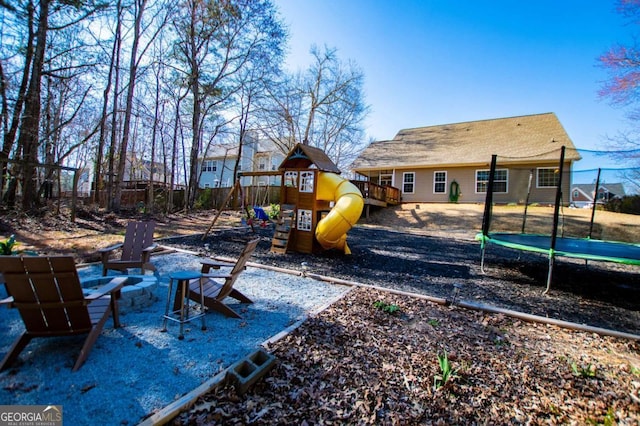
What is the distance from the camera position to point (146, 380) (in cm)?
240

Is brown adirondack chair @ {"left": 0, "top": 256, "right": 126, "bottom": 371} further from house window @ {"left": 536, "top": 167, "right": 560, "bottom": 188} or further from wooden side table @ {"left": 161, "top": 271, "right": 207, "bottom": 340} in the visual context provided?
house window @ {"left": 536, "top": 167, "right": 560, "bottom": 188}

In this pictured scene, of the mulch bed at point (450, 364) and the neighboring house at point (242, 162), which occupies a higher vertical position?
the neighboring house at point (242, 162)

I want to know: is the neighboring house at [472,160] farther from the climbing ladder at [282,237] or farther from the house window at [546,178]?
the climbing ladder at [282,237]

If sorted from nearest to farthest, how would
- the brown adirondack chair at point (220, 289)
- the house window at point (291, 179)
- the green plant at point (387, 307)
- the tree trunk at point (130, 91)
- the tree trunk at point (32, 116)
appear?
the brown adirondack chair at point (220, 289)
the green plant at point (387, 307)
the house window at point (291, 179)
the tree trunk at point (32, 116)
the tree trunk at point (130, 91)

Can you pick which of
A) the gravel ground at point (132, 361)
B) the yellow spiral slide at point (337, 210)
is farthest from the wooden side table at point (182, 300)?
the yellow spiral slide at point (337, 210)

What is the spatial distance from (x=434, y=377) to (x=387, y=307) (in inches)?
64.2

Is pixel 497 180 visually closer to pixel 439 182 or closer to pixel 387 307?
pixel 439 182

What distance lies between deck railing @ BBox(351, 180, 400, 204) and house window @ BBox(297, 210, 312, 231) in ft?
30.9

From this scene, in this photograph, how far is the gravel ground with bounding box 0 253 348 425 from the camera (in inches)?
83.9

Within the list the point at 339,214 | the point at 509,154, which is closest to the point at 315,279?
the point at 339,214

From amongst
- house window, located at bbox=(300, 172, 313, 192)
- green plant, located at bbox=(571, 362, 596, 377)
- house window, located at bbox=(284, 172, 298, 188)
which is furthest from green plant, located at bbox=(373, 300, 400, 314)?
house window, located at bbox=(284, 172, 298, 188)

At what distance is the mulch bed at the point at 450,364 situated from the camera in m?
2.17


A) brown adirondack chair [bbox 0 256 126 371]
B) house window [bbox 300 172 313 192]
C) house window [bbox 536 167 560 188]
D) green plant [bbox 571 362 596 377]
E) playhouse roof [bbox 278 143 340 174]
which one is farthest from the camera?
house window [bbox 536 167 560 188]

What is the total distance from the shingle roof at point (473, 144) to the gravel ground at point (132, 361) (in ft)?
60.2
